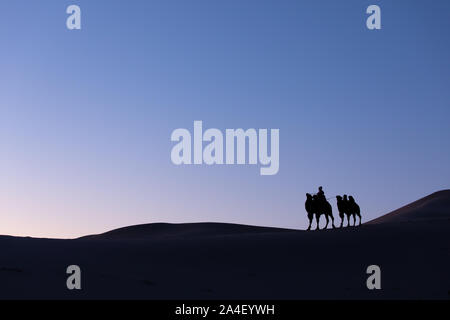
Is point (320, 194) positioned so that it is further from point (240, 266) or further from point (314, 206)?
point (240, 266)

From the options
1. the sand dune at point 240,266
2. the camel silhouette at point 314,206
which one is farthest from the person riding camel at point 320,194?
the sand dune at point 240,266

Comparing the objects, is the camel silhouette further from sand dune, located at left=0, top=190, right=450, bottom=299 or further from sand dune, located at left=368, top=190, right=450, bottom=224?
sand dune, located at left=368, top=190, right=450, bottom=224

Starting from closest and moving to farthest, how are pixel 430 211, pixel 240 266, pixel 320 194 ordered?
pixel 240 266 → pixel 320 194 → pixel 430 211

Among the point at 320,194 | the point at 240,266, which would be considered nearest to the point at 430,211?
the point at 320,194

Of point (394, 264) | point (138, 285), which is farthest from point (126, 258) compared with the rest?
point (394, 264)

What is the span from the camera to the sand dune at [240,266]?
1155cm

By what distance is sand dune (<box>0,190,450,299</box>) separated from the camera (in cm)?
1155

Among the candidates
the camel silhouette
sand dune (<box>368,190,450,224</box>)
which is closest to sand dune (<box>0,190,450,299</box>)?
the camel silhouette

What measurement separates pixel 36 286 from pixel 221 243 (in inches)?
251

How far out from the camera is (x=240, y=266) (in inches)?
552

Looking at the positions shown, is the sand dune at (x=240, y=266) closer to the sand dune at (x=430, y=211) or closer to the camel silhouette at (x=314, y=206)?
the camel silhouette at (x=314, y=206)

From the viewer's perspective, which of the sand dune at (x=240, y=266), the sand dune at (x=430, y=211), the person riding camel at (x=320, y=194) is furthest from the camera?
the sand dune at (x=430, y=211)
